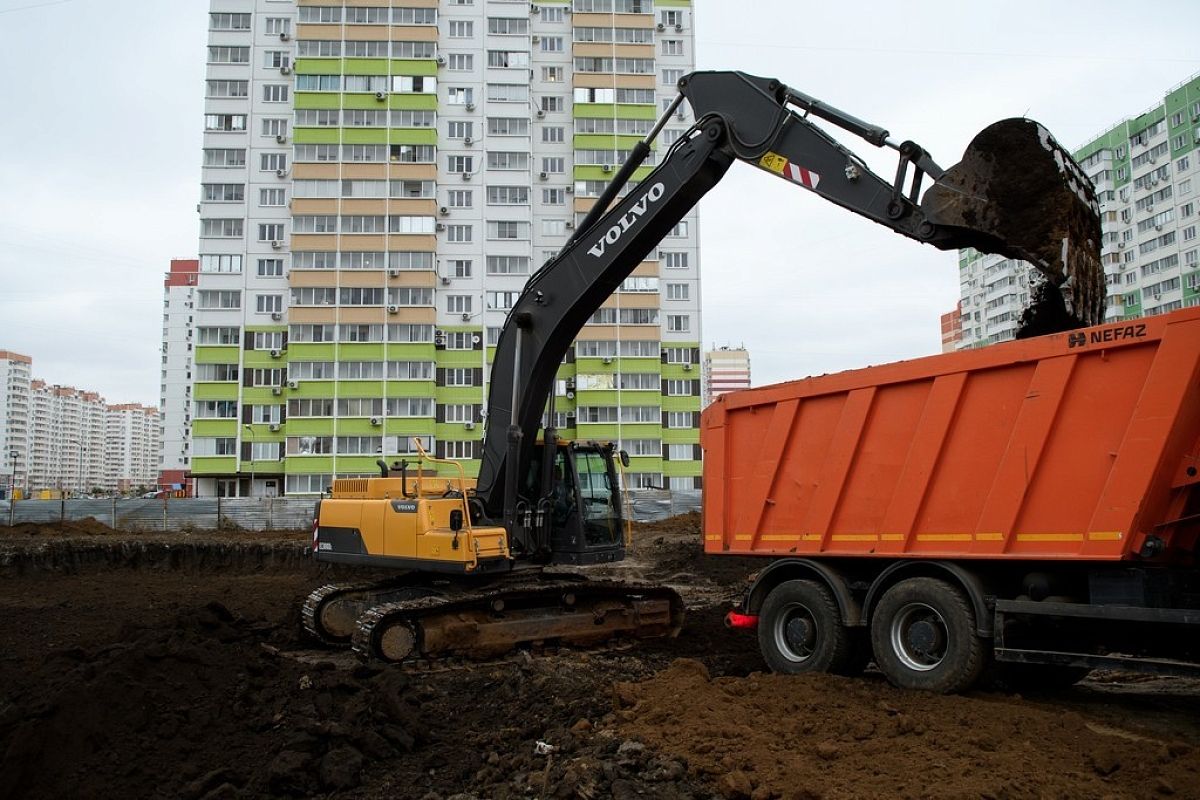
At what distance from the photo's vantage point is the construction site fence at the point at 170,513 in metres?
32.3

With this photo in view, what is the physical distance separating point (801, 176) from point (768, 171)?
45cm

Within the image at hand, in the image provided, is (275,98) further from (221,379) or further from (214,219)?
(221,379)

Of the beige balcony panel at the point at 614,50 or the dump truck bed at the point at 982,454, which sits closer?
the dump truck bed at the point at 982,454

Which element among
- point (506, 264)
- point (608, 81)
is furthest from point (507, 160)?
point (608, 81)

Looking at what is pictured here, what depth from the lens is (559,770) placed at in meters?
5.97

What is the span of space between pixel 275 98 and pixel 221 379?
59.2ft

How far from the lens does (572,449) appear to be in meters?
12.2

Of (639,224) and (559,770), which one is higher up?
(639,224)

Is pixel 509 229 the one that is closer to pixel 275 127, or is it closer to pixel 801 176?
pixel 275 127

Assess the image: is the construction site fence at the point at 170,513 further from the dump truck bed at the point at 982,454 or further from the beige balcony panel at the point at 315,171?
the beige balcony panel at the point at 315,171

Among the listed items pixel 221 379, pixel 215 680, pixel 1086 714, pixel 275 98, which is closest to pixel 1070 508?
pixel 1086 714

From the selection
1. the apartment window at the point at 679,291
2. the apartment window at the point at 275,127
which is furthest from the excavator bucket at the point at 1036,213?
the apartment window at the point at 275,127

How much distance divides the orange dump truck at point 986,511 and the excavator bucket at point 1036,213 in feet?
2.72

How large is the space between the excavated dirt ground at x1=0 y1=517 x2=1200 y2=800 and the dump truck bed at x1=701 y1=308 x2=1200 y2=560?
1.29 m
